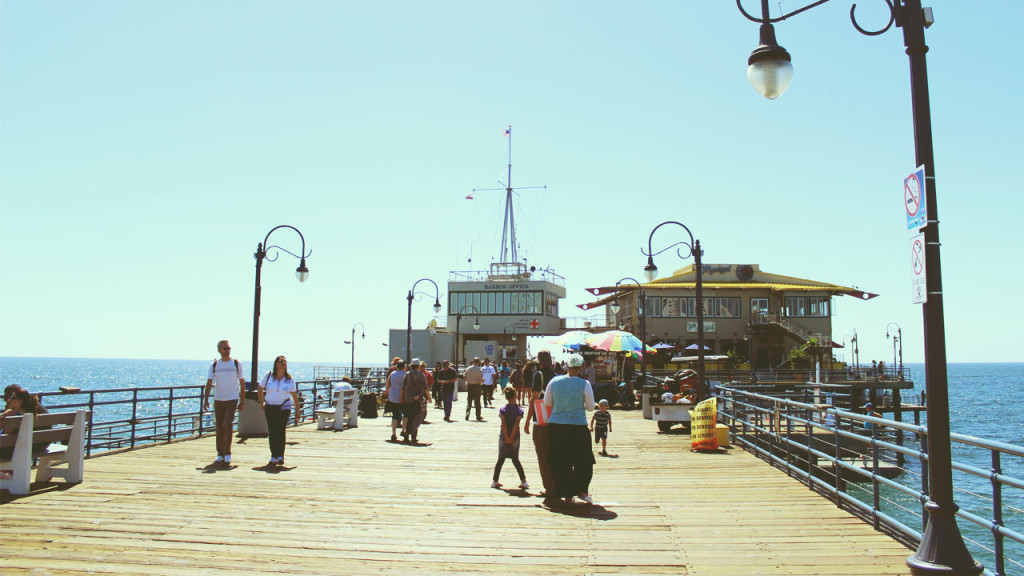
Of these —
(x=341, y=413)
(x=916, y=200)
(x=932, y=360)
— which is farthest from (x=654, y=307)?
(x=932, y=360)

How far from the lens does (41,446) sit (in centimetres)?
919

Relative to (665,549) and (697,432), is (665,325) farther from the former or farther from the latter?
(665,549)

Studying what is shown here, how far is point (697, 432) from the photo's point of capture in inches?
553

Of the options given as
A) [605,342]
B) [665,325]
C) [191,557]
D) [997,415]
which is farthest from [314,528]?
[997,415]

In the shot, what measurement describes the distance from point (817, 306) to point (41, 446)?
56.0 m

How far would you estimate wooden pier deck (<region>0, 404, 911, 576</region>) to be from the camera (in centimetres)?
612

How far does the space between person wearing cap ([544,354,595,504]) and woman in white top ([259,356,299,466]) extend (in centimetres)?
477

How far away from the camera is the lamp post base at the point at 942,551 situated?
530 centimetres

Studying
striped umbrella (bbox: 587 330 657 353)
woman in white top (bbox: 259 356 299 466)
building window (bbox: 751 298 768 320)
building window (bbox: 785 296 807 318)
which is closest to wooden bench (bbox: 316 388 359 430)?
woman in white top (bbox: 259 356 299 466)

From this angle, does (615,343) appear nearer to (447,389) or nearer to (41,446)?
(447,389)

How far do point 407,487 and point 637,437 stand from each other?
26.5 ft

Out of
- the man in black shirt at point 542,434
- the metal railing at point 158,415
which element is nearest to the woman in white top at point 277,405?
the metal railing at point 158,415

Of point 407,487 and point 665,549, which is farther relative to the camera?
point 407,487

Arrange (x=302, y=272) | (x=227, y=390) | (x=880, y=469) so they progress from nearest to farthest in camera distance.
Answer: (x=227, y=390) < (x=880, y=469) < (x=302, y=272)
